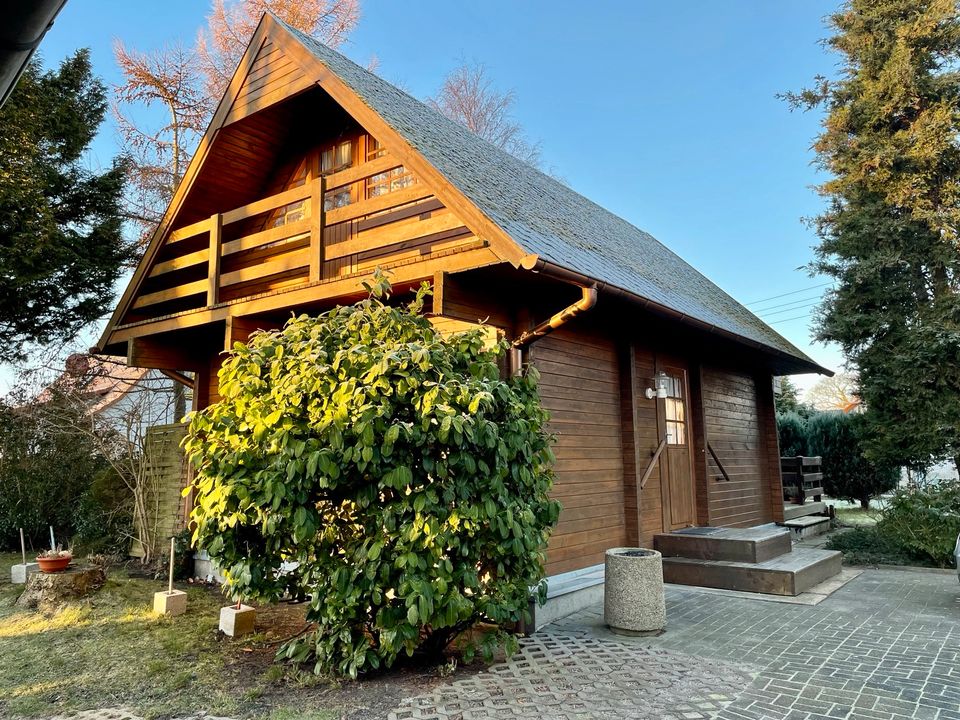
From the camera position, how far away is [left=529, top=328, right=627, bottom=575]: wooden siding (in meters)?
6.15

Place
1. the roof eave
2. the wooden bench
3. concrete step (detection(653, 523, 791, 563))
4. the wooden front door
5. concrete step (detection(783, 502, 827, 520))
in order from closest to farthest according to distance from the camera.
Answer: the roof eave → concrete step (detection(653, 523, 791, 563)) → the wooden front door → concrete step (detection(783, 502, 827, 520)) → the wooden bench

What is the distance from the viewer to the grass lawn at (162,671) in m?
3.79

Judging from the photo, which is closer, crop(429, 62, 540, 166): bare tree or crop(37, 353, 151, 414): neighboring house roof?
crop(37, 353, 151, 414): neighboring house roof

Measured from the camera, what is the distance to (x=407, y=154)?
5895mm

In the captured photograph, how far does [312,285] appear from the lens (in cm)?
651

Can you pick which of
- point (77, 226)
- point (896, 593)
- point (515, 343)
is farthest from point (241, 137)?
point (896, 593)

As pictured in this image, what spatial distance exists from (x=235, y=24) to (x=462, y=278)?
13.4 m

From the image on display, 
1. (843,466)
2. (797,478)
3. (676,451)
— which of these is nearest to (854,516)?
(843,466)

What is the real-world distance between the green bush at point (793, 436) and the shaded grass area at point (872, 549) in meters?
6.67

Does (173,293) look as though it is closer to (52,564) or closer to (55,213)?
(52,564)

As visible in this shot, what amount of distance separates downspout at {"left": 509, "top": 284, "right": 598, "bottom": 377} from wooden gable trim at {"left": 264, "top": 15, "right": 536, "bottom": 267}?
28.8 inches

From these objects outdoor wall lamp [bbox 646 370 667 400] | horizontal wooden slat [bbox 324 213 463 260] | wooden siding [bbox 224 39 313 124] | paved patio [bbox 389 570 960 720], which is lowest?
paved patio [bbox 389 570 960 720]

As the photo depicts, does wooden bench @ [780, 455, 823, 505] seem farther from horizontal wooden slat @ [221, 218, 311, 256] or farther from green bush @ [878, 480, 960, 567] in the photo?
horizontal wooden slat @ [221, 218, 311, 256]

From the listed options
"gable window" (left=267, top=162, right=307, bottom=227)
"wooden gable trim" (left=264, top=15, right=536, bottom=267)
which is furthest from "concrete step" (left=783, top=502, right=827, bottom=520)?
"gable window" (left=267, top=162, right=307, bottom=227)
